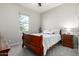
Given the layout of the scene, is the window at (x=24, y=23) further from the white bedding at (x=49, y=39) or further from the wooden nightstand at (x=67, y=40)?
the wooden nightstand at (x=67, y=40)

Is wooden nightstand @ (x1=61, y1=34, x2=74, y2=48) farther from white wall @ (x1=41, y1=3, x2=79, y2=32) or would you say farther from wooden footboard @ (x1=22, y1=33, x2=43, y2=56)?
wooden footboard @ (x1=22, y1=33, x2=43, y2=56)

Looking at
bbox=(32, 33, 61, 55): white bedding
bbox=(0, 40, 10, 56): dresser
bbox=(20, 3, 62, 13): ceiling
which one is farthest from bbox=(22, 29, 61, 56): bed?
bbox=(20, 3, 62, 13): ceiling

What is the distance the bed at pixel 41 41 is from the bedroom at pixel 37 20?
0.21 feet

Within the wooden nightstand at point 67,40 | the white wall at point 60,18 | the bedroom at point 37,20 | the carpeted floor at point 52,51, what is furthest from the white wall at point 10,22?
the wooden nightstand at point 67,40

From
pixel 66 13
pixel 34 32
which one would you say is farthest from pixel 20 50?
pixel 66 13

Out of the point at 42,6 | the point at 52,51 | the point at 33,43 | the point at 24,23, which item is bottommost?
the point at 52,51

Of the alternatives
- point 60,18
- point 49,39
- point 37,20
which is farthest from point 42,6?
point 49,39

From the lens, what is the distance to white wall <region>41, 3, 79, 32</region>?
1445 mm

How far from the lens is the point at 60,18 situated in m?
1.50

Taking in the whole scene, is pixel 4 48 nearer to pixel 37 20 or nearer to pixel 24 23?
pixel 24 23

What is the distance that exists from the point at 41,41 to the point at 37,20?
1.23ft

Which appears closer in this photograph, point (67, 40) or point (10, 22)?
point (10, 22)

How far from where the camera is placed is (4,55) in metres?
1.39

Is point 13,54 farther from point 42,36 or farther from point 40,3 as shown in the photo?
point 40,3
